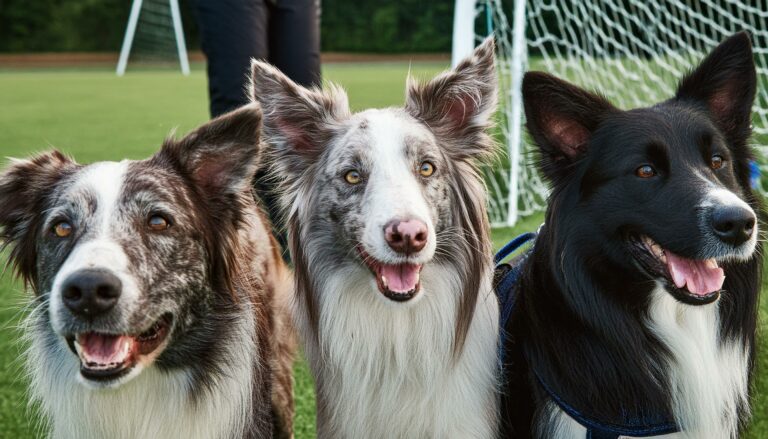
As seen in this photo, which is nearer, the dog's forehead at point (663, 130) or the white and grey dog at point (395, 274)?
the dog's forehead at point (663, 130)

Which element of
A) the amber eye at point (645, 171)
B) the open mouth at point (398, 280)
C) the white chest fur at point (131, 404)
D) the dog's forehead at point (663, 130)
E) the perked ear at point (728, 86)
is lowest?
the white chest fur at point (131, 404)

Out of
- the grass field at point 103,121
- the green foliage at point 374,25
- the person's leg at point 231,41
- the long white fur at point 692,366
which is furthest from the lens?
the green foliage at point 374,25

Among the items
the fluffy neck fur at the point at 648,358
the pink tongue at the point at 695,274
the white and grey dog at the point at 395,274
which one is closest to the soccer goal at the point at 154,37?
the white and grey dog at the point at 395,274

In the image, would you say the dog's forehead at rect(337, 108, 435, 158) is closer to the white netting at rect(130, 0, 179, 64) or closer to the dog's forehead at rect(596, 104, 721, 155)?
the dog's forehead at rect(596, 104, 721, 155)

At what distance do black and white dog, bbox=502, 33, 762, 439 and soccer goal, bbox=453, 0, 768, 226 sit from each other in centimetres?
348

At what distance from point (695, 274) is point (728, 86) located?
2.60ft

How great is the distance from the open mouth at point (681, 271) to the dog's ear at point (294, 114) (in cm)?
139

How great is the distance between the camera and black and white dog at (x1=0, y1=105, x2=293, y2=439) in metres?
2.58

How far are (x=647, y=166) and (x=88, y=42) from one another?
36.5 metres

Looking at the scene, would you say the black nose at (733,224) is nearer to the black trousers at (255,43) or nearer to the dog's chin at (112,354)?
the dog's chin at (112,354)

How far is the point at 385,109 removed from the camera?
3.29 m

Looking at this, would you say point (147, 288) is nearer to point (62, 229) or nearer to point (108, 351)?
point (108, 351)

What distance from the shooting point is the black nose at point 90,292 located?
2.43m

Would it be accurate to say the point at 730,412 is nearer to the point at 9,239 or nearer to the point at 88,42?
the point at 9,239
